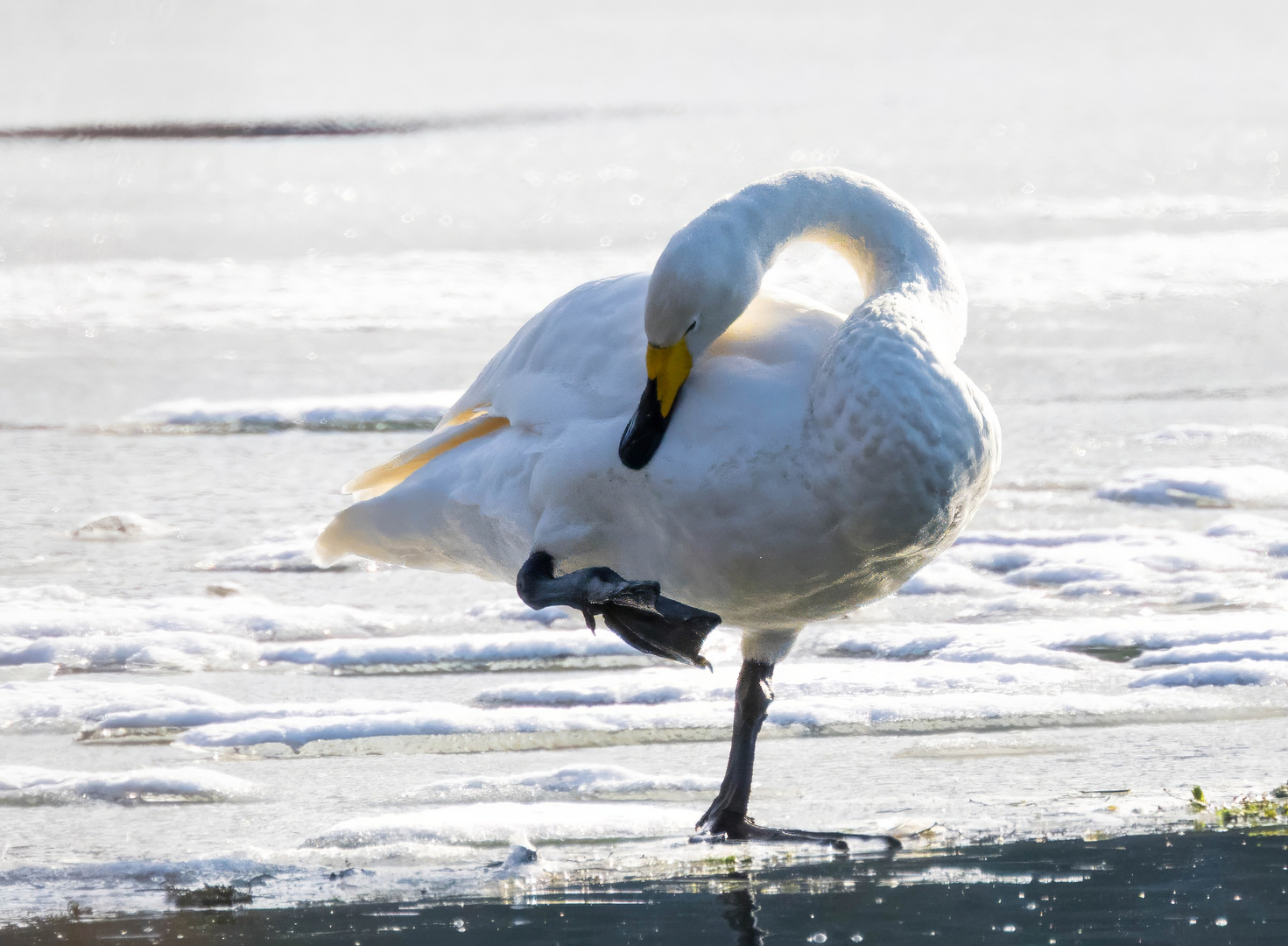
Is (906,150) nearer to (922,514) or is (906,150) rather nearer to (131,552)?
(131,552)

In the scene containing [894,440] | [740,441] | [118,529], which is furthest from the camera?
[118,529]

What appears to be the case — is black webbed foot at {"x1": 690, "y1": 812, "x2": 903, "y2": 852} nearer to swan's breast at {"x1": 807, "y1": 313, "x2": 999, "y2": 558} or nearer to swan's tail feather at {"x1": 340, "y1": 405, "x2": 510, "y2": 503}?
swan's breast at {"x1": 807, "y1": 313, "x2": 999, "y2": 558}

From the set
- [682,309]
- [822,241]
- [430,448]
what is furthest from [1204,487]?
[682,309]

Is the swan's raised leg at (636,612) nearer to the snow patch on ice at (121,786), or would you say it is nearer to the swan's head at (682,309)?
the swan's head at (682,309)

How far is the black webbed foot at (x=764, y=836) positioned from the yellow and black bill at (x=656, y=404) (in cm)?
88

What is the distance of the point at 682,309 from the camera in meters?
3.72

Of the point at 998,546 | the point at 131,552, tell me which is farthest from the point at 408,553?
the point at 998,546

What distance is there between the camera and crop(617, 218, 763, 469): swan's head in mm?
3703

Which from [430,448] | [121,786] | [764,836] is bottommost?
[121,786]

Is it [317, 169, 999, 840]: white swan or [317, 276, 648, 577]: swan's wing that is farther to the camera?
[317, 276, 648, 577]: swan's wing

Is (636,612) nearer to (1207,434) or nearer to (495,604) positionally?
(495,604)

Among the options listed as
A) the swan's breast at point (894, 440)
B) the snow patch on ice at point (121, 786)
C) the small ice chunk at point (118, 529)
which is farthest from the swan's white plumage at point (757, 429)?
the small ice chunk at point (118, 529)

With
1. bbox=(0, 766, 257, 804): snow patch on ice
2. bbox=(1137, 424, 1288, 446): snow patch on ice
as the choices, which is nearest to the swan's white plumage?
bbox=(0, 766, 257, 804): snow patch on ice

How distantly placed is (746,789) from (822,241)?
1.37m
